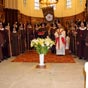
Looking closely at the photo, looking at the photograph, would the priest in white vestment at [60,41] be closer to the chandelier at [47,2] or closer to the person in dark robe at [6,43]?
the person in dark robe at [6,43]

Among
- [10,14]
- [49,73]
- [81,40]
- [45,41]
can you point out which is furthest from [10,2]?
[49,73]

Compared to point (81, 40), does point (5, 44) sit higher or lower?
lower

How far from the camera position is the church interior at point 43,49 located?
7844 millimetres

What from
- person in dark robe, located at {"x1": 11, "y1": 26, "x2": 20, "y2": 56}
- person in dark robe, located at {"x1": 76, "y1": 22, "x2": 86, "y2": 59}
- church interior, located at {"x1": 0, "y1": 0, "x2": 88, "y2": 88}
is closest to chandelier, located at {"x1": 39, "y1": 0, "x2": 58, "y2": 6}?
church interior, located at {"x1": 0, "y1": 0, "x2": 88, "y2": 88}

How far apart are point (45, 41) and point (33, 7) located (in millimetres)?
16293

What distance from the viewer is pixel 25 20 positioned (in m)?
23.4

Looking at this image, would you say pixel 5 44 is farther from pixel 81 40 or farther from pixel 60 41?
pixel 81 40

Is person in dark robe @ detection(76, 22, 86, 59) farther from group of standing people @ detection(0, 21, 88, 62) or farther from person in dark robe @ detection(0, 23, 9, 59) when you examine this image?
person in dark robe @ detection(0, 23, 9, 59)

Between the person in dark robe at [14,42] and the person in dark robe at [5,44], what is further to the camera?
the person in dark robe at [14,42]

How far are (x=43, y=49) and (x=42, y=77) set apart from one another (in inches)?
76.1

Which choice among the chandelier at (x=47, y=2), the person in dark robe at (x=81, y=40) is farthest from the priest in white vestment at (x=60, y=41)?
the chandelier at (x=47, y=2)

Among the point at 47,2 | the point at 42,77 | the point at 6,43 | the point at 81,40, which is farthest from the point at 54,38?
the point at 47,2

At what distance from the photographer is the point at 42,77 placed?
8.29 m

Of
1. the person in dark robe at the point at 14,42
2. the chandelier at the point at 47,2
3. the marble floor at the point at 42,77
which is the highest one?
the chandelier at the point at 47,2
